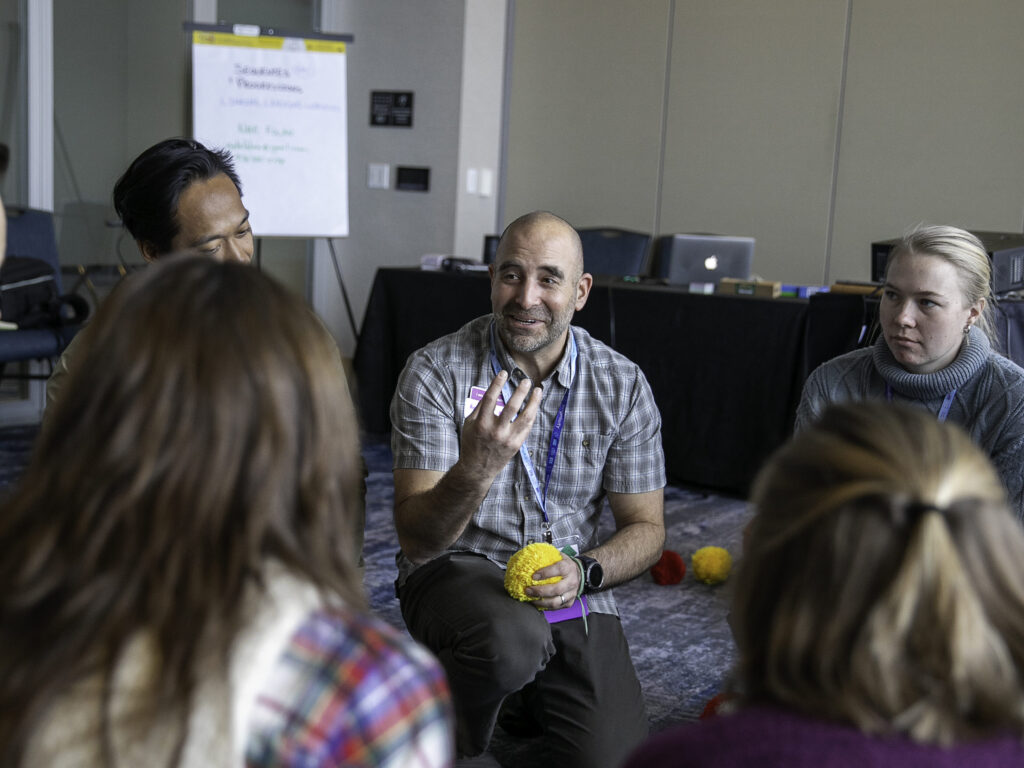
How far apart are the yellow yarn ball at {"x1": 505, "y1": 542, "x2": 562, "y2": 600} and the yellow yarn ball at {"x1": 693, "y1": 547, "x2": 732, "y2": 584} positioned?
1422 millimetres

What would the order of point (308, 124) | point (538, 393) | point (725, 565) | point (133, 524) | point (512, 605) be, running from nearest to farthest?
1. point (133, 524)
2. point (538, 393)
3. point (512, 605)
4. point (725, 565)
5. point (308, 124)

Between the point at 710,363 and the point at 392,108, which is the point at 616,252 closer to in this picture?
the point at 710,363

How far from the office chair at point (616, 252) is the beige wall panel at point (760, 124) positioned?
93 centimetres

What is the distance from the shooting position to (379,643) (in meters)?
0.74

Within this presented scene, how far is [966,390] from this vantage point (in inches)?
82.3

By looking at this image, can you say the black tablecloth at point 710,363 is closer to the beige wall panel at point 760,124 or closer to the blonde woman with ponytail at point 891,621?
the beige wall panel at point 760,124

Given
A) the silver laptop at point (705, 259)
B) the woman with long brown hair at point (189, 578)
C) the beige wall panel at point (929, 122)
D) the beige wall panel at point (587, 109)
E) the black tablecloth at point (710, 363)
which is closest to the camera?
the woman with long brown hair at point (189, 578)

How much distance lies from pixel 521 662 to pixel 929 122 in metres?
4.42

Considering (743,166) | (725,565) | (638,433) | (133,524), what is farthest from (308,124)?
(133,524)

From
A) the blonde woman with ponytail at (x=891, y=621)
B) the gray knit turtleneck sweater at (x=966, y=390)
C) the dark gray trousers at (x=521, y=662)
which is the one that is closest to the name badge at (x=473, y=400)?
the dark gray trousers at (x=521, y=662)

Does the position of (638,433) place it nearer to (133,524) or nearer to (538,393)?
(538,393)

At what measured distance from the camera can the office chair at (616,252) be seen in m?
5.11

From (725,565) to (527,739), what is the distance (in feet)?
3.86

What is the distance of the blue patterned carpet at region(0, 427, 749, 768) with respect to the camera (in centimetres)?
236
